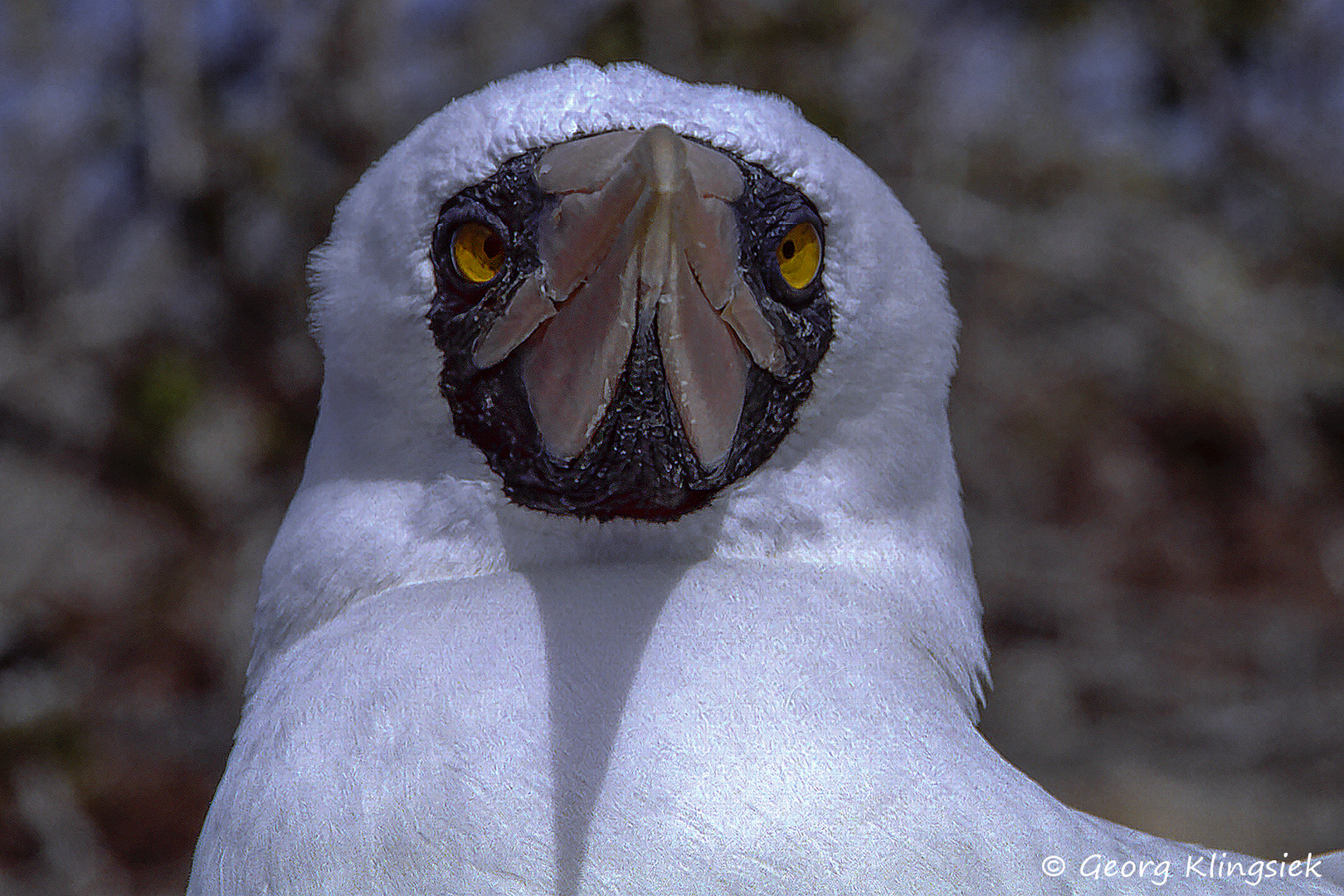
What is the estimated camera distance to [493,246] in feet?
5.40

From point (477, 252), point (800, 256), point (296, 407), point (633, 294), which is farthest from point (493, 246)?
point (296, 407)

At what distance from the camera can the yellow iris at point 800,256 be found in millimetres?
1677

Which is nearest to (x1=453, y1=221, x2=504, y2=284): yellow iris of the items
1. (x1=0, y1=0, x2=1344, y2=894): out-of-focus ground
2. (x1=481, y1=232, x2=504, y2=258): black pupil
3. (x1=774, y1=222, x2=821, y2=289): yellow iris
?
(x1=481, y1=232, x2=504, y2=258): black pupil

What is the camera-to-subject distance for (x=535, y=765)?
138 centimetres

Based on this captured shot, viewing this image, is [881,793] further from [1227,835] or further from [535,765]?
[1227,835]

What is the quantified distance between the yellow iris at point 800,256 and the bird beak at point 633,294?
0.35ft

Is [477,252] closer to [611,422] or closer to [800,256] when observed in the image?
[611,422]

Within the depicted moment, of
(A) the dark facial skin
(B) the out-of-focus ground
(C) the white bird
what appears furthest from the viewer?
(B) the out-of-focus ground

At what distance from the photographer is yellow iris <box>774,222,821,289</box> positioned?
1.68 meters

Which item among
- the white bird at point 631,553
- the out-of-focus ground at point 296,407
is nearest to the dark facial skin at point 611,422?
the white bird at point 631,553

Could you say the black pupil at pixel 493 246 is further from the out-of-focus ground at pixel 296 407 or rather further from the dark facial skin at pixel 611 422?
the out-of-focus ground at pixel 296 407

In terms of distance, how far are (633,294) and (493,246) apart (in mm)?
302

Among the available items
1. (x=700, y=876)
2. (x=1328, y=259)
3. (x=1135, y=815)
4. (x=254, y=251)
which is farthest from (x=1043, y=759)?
(x=700, y=876)

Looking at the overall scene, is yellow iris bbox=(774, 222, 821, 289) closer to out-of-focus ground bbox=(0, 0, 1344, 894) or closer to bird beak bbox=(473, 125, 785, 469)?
bird beak bbox=(473, 125, 785, 469)
